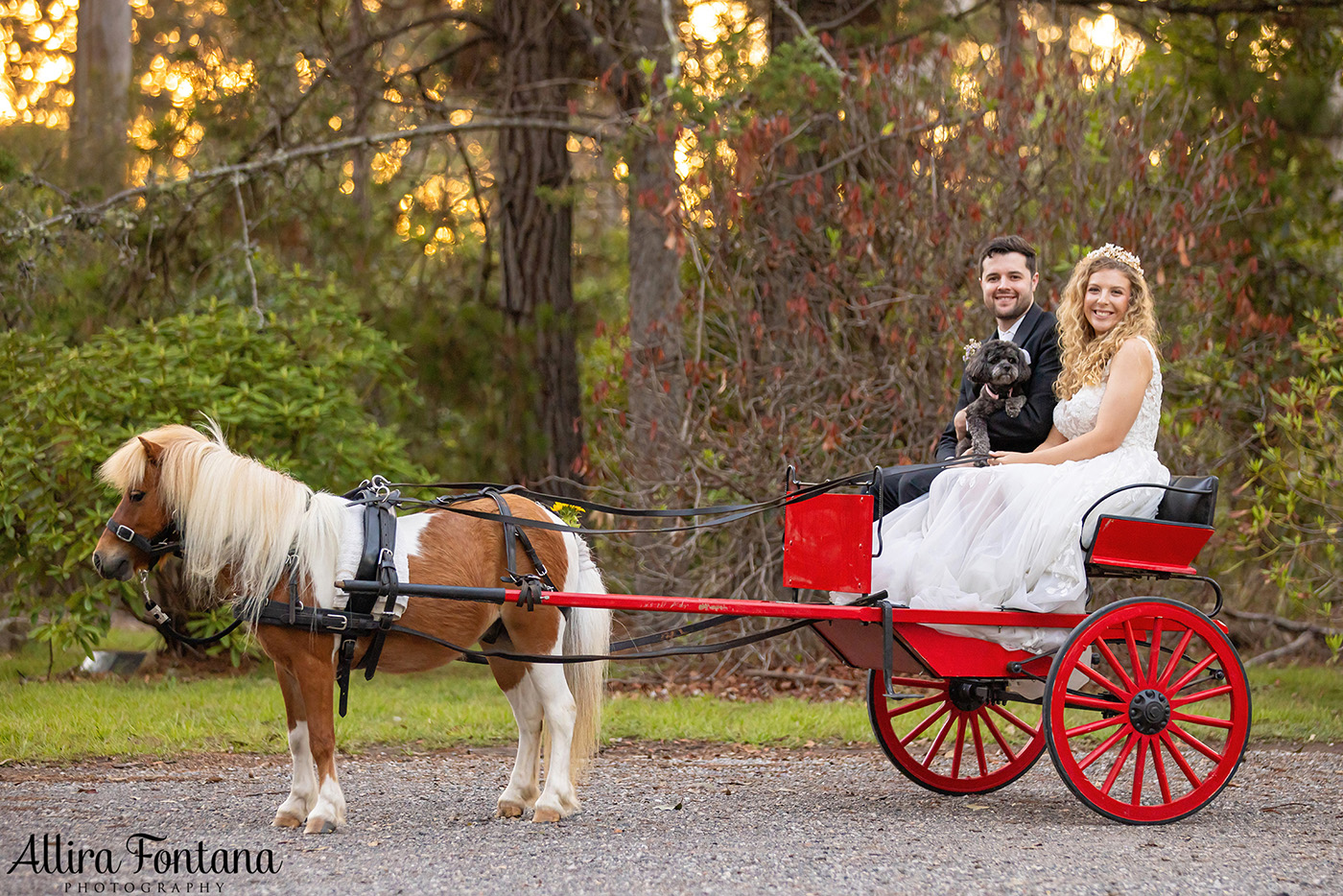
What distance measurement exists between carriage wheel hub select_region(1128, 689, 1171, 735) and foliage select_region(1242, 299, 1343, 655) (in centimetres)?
313

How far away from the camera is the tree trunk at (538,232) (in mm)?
10695

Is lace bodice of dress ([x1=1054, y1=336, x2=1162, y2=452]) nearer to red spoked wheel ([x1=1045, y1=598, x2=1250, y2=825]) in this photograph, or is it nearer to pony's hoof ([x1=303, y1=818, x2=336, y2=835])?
red spoked wheel ([x1=1045, y1=598, x2=1250, y2=825])

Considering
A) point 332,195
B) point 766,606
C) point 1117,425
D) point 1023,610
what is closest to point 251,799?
point 766,606

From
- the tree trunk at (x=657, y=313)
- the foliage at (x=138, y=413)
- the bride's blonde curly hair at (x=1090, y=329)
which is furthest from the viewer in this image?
the tree trunk at (x=657, y=313)

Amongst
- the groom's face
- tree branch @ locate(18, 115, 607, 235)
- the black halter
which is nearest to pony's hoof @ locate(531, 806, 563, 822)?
the black halter

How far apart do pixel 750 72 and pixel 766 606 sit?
5.44 meters

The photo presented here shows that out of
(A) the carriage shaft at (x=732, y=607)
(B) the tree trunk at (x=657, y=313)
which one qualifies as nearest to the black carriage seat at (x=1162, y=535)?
(A) the carriage shaft at (x=732, y=607)

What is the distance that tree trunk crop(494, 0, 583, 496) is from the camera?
35.1ft

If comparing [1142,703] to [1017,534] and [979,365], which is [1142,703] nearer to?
[1017,534]

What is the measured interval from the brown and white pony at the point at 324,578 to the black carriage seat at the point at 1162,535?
205 cm

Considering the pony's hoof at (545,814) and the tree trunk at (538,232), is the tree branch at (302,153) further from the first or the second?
the pony's hoof at (545,814)

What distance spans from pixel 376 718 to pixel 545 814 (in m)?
2.94

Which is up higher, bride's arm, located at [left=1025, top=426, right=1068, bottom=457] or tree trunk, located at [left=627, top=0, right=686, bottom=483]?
tree trunk, located at [left=627, top=0, right=686, bottom=483]

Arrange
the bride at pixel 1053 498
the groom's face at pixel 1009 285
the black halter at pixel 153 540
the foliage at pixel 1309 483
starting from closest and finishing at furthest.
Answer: the black halter at pixel 153 540
the bride at pixel 1053 498
the groom's face at pixel 1009 285
the foliage at pixel 1309 483
